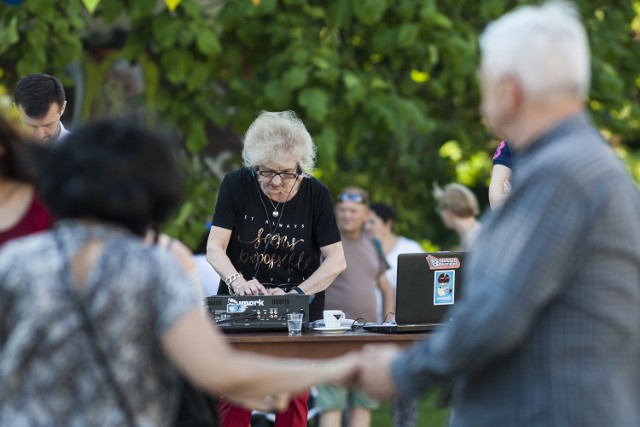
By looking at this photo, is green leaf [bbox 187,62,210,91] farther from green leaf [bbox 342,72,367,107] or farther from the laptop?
the laptop

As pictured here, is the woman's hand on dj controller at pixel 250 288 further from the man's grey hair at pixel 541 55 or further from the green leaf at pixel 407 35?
the green leaf at pixel 407 35

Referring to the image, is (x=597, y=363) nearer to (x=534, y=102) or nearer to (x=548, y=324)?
(x=548, y=324)

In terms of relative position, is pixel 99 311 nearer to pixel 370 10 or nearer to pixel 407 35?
pixel 370 10

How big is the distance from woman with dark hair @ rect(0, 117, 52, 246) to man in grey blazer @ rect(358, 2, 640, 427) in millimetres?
1053

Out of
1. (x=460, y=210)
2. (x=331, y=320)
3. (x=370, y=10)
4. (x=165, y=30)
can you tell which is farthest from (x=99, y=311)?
(x=460, y=210)

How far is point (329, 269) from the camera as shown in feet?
18.4

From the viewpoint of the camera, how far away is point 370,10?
27.6 feet

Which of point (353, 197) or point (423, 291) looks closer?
point (423, 291)

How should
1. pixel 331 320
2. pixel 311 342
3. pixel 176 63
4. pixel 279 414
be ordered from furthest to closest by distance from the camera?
pixel 176 63, pixel 279 414, pixel 331 320, pixel 311 342

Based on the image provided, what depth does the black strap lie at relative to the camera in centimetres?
243

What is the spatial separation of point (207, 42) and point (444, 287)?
156 inches

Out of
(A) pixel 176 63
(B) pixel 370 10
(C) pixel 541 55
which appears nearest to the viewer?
(C) pixel 541 55

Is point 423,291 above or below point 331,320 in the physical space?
above

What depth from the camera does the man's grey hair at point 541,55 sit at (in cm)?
254
